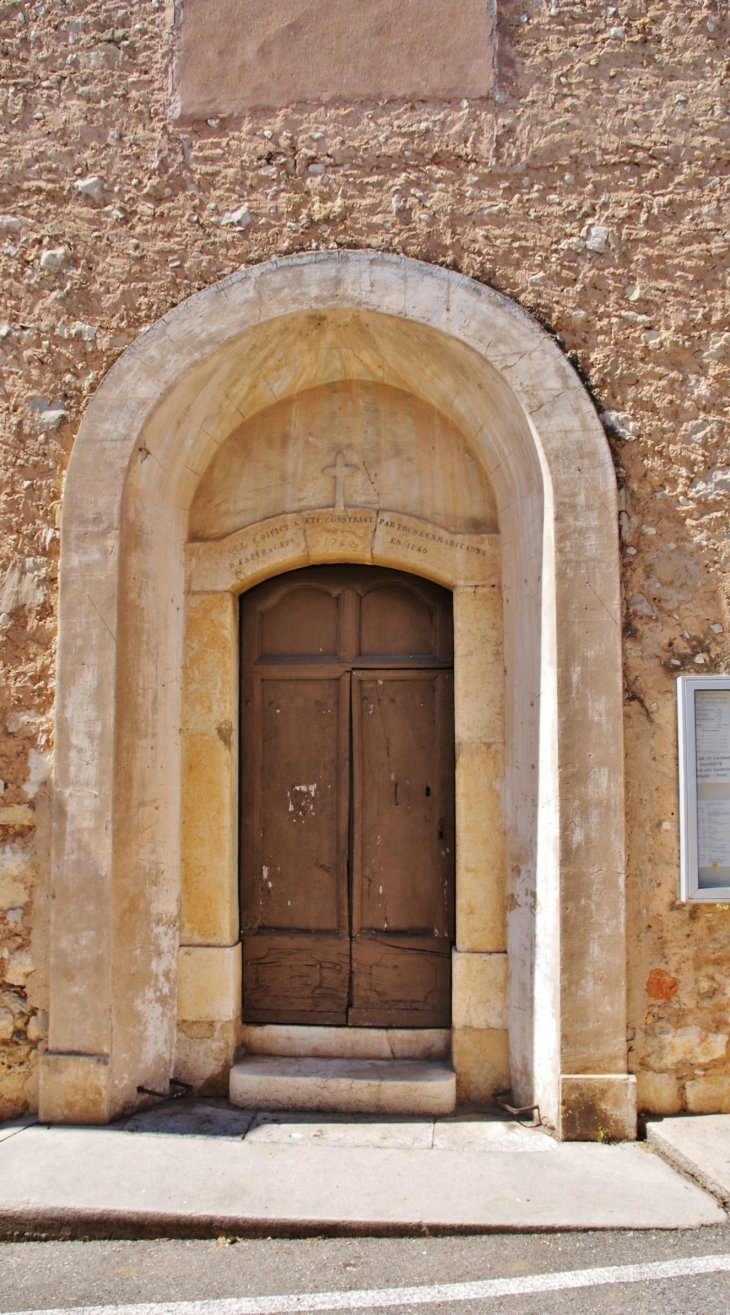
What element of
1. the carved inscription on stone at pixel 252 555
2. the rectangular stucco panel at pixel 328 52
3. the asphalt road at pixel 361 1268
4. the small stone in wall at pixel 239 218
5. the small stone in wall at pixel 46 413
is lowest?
the asphalt road at pixel 361 1268

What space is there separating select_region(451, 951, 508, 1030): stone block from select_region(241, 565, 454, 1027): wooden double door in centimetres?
22

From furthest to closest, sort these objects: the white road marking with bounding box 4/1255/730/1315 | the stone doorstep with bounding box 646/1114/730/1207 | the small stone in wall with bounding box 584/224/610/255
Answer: the small stone in wall with bounding box 584/224/610/255 → the stone doorstep with bounding box 646/1114/730/1207 → the white road marking with bounding box 4/1255/730/1315

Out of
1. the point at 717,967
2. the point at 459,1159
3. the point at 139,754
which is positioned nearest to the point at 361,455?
the point at 139,754

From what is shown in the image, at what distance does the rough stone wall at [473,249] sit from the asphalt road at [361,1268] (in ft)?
3.05

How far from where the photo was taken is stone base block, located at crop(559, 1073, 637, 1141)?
11.5 feet

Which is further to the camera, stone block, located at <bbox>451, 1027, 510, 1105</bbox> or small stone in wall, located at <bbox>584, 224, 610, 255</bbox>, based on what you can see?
stone block, located at <bbox>451, 1027, 510, 1105</bbox>

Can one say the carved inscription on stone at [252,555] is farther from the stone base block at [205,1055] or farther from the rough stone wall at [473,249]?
the stone base block at [205,1055]

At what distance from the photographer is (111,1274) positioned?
2.81 metres

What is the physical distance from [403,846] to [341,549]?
1.47 meters

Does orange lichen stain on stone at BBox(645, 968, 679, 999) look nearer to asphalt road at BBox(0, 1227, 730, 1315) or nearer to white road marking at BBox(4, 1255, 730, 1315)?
asphalt road at BBox(0, 1227, 730, 1315)

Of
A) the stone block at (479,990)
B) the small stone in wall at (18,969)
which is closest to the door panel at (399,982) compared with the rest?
the stone block at (479,990)

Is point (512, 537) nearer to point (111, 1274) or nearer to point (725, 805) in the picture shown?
point (725, 805)

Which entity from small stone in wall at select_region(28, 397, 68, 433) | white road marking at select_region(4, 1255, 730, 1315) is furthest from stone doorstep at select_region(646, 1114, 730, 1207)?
small stone in wall at select_region(28, 397, 68, 433)

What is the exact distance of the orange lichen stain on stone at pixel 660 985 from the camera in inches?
142
